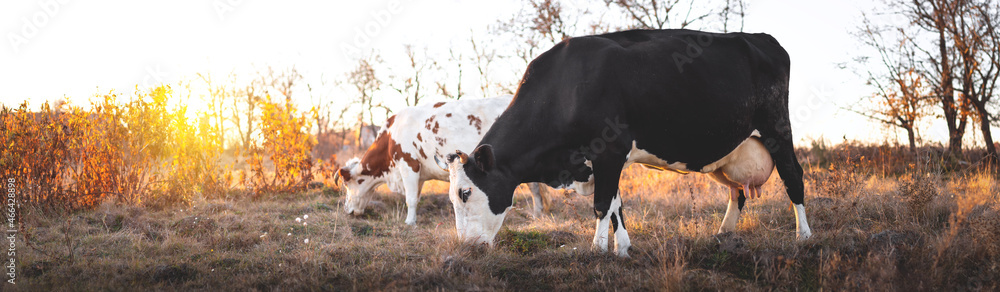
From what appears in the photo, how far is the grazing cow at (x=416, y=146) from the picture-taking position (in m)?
7.64

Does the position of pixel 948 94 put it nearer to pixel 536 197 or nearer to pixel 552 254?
pixel 536 197

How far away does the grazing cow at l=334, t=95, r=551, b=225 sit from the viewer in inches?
301

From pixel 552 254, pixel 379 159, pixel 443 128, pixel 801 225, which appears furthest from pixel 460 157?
pixel 379 159

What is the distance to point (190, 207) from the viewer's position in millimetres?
7457

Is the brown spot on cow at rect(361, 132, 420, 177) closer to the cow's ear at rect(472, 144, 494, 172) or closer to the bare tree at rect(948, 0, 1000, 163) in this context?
the cow's ear at rect(472, 144, 494, 172)

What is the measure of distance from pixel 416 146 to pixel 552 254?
3.87 metres

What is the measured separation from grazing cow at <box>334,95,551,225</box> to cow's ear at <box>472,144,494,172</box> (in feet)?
10.1

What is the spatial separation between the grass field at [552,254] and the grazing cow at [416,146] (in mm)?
1474

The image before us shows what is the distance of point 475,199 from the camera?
454cm

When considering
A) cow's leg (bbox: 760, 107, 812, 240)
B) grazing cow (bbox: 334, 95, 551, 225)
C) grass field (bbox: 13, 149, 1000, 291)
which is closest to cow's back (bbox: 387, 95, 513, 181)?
grazing cow (bbox: 334, 95, 551, 225)

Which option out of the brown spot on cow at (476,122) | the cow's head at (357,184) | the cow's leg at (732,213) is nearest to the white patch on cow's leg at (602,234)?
the cow's leg at (732,213)

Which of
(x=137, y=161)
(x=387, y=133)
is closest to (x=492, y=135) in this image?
(x=387, y=133)

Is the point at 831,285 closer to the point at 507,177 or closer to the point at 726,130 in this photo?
the point at 726,130

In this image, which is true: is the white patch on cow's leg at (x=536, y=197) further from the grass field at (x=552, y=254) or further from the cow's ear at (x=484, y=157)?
the cow's ear at (x=484, y=157)
